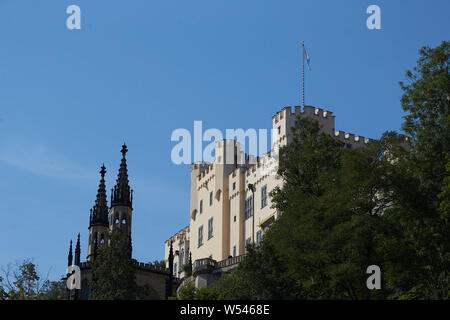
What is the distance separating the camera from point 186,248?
349 feet

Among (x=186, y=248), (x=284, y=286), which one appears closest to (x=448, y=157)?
(x=284, y=286)

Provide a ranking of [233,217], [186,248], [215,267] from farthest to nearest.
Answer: [186,248] → [233,217] → [215,267]

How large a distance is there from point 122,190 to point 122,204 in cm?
181

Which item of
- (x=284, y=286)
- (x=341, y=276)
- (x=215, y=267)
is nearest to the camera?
(x=341, y=276)

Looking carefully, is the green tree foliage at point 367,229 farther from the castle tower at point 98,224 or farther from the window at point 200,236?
the window at point 200,236

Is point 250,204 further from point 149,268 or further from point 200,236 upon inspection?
point 149,268

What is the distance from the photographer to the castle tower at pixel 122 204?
274ft

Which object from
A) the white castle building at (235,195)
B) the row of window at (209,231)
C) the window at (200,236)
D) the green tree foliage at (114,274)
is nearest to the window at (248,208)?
the white castle building at (235,195)

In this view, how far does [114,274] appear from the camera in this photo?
63688 millimetres

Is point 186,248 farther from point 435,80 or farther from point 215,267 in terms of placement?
point 435,80

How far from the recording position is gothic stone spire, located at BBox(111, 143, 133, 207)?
8444 centimetres

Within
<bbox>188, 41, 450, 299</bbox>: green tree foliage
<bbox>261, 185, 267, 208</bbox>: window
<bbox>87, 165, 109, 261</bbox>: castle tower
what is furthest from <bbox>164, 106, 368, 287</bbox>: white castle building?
<bbox>188, 41, 450, 299</bbox>: green tree foliage

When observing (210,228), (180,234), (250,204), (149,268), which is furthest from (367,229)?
(180,234)
